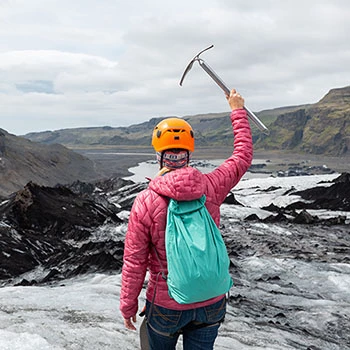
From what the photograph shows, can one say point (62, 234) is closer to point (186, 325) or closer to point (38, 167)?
point (186, 325)

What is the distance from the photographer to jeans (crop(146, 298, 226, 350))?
3426 millimetres

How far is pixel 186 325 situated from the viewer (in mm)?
3506

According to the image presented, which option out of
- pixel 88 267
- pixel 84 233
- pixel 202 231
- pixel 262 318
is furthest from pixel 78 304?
pixel 84 233

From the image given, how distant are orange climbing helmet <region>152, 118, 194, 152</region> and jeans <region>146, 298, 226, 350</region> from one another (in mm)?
1359

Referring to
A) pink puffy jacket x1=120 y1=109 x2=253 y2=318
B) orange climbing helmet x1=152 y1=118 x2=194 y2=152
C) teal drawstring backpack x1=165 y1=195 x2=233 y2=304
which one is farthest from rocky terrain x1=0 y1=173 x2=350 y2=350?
orange climbing helmet x1=152 y1=118 x2=194 y2=152

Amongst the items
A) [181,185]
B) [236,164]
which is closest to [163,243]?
[181,185]

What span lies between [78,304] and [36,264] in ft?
28.8

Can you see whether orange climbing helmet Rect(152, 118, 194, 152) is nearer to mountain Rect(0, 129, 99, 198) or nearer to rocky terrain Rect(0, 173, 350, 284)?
rocky terrain Rect(0, 173, 350, 284)

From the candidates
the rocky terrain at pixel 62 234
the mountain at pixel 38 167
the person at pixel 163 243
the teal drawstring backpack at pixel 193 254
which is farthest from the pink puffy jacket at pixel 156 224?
the mountain at pixel 38 167

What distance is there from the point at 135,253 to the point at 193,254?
1.77 ft

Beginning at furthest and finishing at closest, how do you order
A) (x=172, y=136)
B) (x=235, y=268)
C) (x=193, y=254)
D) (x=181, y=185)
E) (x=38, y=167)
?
(x=38, y=167) < (x=235, y=268) < (x=172, y=136) < (x=181, y=185) < (x=193, y=254)

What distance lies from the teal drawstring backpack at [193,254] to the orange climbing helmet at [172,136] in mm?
503

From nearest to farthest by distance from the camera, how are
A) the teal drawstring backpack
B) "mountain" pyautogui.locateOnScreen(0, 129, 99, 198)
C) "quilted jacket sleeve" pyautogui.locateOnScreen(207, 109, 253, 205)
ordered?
the teal drawstring backpack → "quilted jacket sleeve" pyautogui.locateOnScreen(207, 109, 253, 205) → "mountain" pyautogui.locateOnScreen(0, 129, 99, 198)

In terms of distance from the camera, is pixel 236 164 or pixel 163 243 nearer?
pixel 163 243
